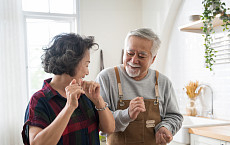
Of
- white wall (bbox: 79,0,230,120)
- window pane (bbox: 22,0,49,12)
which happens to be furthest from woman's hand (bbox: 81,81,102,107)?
window pane (bbox: 22,0,49,12)

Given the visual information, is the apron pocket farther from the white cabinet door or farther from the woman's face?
the white cabinet door

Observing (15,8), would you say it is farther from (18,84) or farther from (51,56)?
(51,56)

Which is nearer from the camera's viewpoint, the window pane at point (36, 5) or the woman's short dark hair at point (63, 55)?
the woman's short dark hair at point (63, 55)

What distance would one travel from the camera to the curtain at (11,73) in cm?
344

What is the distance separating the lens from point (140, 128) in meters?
1.80

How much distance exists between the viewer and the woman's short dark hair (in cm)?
128

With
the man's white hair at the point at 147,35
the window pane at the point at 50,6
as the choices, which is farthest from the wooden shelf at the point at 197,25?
the window pane at the point at 50,6

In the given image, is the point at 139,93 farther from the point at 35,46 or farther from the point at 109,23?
the point at 109,23

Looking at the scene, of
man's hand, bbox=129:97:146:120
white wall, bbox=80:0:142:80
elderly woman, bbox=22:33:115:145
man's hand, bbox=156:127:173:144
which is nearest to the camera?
elderly woman, bbox=22:33:115:145

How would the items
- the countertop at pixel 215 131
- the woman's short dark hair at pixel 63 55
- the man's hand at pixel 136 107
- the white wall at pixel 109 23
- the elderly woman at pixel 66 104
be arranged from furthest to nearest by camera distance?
the white wall at pixel 109 23
the countertop at pixel 215 131
the man's hand at pixel 136 107
the woman's short dark hair at pixel 63 55
the elderly woman at pixel 66 104

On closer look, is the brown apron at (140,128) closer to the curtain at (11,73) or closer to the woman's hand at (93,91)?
the woman's hand at (93,91)

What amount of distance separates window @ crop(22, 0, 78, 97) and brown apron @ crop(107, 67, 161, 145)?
2.65 meters

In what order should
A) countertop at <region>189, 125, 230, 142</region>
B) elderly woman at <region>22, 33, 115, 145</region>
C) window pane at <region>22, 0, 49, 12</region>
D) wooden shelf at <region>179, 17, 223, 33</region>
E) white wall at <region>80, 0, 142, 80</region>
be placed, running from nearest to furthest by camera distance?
elderly woman at <region>22, 33, 115, 145</region>
countertop at <region>189, 125, 230, 142</region>
wooden shelf at <region>179, 17, 223, 33</region>
window pane at <region>22, 0, 49, 12</region>
white wall at <region>80, 0, 142, 80</region>

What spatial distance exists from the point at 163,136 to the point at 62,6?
3.23m
